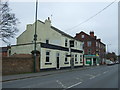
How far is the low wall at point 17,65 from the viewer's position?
21589mm

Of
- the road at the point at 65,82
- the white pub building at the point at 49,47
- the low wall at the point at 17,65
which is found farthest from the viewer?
the white pub building at the point at 49,47

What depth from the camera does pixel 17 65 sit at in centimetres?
2336

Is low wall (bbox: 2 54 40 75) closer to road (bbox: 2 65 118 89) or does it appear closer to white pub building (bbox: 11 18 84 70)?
white pub building (bbox: 11 18 84 70)

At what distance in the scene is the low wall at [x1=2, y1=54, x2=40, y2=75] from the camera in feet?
70.8

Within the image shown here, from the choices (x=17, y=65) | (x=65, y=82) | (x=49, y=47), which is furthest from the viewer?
(x=49, y=47)

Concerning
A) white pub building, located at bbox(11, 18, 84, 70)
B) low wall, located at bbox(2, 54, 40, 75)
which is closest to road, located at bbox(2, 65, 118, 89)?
low wall, located at bbox(2, 54, 40, 75)

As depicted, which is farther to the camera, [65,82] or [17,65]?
[17,65]

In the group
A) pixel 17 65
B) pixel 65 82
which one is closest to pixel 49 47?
pixel 17 65

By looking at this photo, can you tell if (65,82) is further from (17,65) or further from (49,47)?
(49,47)

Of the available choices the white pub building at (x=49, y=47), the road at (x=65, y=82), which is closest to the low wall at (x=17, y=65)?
the white pub building at (x=49, y=47)

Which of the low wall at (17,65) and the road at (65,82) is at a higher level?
the low wall at (17,65)

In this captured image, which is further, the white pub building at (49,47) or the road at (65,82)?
the white pub building at (49,47)

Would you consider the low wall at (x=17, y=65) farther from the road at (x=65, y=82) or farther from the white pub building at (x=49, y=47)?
the road at (x=65, y=82)

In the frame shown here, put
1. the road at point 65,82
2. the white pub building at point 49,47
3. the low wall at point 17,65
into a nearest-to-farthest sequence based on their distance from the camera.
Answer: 1. the road at point 65,82
2. the low wall at point 17,65
3. the white pub building at point 49,47
